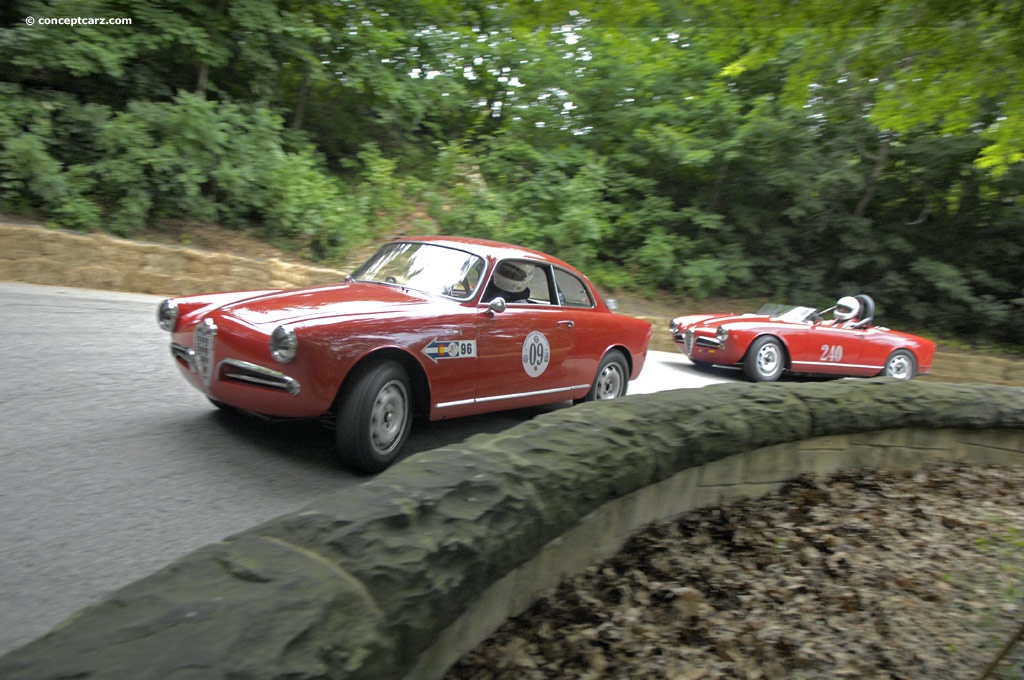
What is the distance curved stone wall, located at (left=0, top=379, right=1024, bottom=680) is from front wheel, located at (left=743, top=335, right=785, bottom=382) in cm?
599

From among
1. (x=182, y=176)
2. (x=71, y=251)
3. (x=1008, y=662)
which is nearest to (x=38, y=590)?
(x=1008, y=662)

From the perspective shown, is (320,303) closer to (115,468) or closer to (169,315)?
(169,315)

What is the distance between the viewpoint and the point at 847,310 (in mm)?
12594

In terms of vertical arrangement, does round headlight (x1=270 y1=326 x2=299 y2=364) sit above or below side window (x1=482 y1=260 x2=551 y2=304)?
below

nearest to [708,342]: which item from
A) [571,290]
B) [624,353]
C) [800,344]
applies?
[800,344]

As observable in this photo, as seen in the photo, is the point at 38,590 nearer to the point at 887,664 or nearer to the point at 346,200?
A: the point at 887,664

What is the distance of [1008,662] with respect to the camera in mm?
3021

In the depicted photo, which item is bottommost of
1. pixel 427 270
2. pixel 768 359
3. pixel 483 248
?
pixel 768 359

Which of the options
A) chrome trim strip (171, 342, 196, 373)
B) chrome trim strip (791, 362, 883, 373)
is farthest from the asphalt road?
chrome trim strip (791, 362, 883, 373)

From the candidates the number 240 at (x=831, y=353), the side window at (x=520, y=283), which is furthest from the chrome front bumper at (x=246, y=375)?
the number 240 at (x=831, y=353)

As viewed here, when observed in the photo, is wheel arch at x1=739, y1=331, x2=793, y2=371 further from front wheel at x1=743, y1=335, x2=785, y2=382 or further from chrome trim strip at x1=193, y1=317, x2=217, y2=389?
chrome trim strip at x1=193, y1=317, x2=217, y2=389

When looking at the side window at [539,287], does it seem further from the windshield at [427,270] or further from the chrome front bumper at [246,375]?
the chrome front bumper at [246,375]

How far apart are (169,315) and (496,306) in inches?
91.0

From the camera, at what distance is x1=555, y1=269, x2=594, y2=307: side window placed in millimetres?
6836
